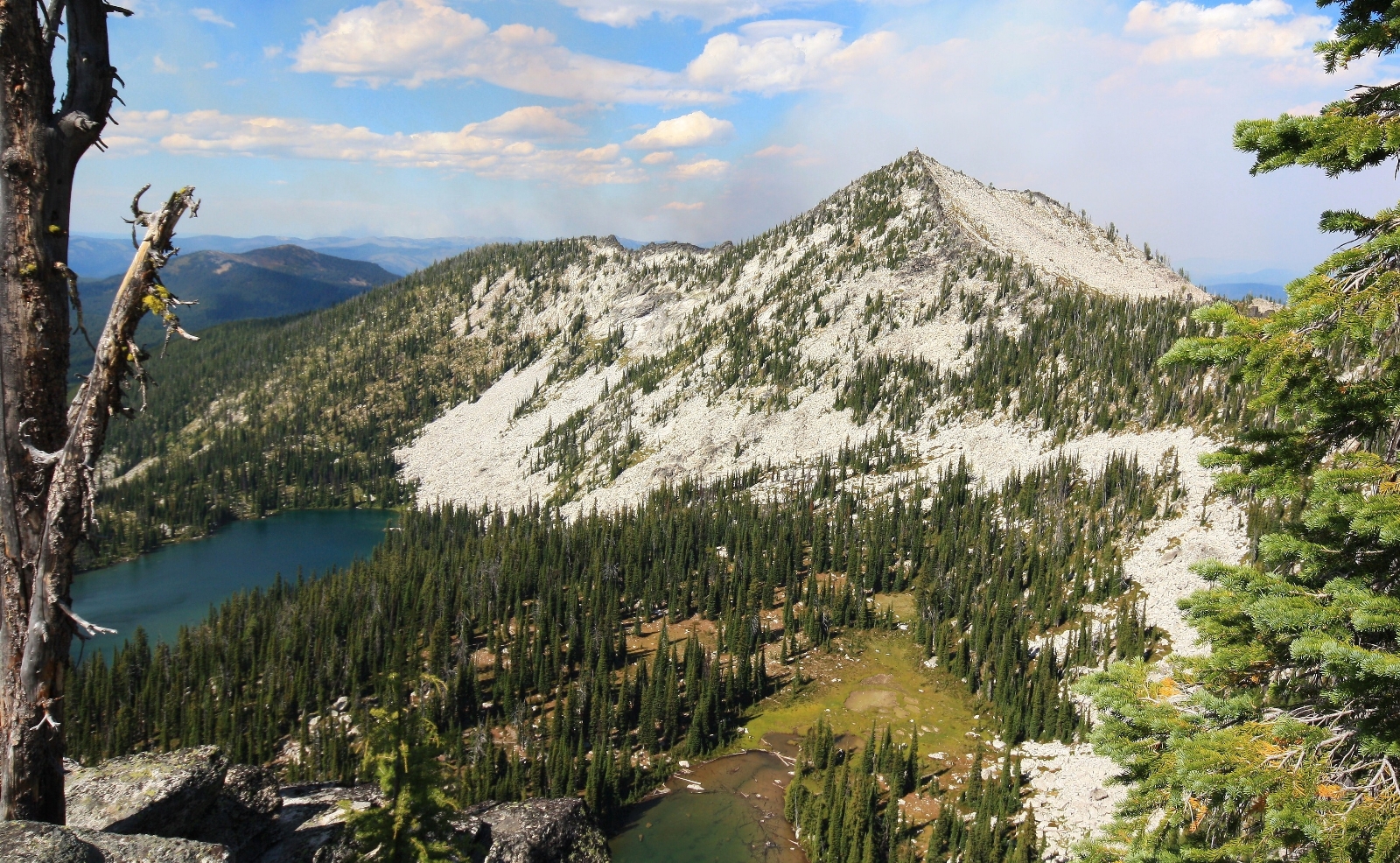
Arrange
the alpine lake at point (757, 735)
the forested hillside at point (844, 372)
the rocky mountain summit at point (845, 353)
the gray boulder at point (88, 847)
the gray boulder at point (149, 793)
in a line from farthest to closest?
1. the rocky mountain summit at point (845, 353)
2. the forested hillside at point (844, 372)
3. the alpine lake at point (757, 735)
4. the gray boulder at point (149, 793)
5. the gray boulder at point (88, 847)

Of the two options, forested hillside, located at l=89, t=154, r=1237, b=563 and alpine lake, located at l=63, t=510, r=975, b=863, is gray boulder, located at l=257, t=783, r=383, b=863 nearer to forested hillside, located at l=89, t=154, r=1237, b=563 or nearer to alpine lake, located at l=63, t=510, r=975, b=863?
alpine lake, located at l=63, t=510, r=975, b=863

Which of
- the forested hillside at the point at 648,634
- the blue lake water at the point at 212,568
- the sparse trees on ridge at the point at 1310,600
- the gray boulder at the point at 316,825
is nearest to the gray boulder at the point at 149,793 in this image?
the gray boulder at the point at 316,825

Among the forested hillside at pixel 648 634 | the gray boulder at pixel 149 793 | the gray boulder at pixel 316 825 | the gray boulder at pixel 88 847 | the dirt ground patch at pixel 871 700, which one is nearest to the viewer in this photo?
the gray boulder at pixel 88 847

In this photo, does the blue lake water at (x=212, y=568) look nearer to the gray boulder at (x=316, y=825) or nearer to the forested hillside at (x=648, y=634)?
the forested hillside at (x=648, y=634)

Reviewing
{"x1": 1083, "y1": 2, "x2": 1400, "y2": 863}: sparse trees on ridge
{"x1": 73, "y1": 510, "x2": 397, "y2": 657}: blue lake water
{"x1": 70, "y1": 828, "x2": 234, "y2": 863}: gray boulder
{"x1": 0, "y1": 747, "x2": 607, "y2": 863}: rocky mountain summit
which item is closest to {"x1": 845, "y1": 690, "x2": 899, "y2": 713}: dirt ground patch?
{"x1": 0, "y1": 747, "x2": 607, "y2": 863}: rocky mountain summit

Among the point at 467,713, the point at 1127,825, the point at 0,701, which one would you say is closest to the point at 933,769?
the point at 467,713

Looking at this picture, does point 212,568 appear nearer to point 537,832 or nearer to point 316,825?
point 537,832
